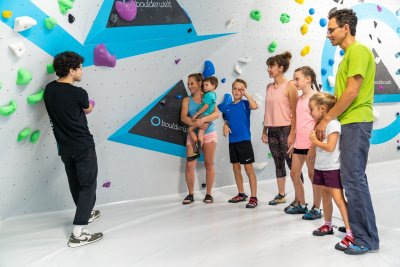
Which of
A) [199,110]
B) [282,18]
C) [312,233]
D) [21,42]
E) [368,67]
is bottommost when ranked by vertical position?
[312,233]

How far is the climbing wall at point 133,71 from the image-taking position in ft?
9.93

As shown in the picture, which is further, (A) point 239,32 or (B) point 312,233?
(A) point 239,32

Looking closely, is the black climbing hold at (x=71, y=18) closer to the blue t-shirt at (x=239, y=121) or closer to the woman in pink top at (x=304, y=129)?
the blue t-shirt at (x=239, y=121)

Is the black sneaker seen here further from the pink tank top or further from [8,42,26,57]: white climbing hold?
the pink tank top

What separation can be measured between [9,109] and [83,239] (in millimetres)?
1115

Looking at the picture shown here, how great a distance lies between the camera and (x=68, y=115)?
2.68 meters

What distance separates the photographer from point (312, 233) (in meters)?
2.65

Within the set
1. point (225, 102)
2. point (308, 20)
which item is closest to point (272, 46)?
point (308, 20)

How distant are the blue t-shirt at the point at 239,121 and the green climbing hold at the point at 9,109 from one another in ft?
5.82

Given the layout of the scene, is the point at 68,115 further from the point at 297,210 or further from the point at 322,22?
the point at 322,22

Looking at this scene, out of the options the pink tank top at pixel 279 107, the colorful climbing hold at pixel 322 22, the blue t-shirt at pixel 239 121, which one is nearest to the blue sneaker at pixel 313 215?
the pink tank top at pixel 279 107

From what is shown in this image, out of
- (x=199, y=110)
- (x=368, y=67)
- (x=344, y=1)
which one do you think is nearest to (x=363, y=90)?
(x=368, y=67)

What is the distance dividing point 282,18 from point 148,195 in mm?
2402

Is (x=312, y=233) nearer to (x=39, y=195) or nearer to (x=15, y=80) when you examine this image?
(x=39, y=195)
